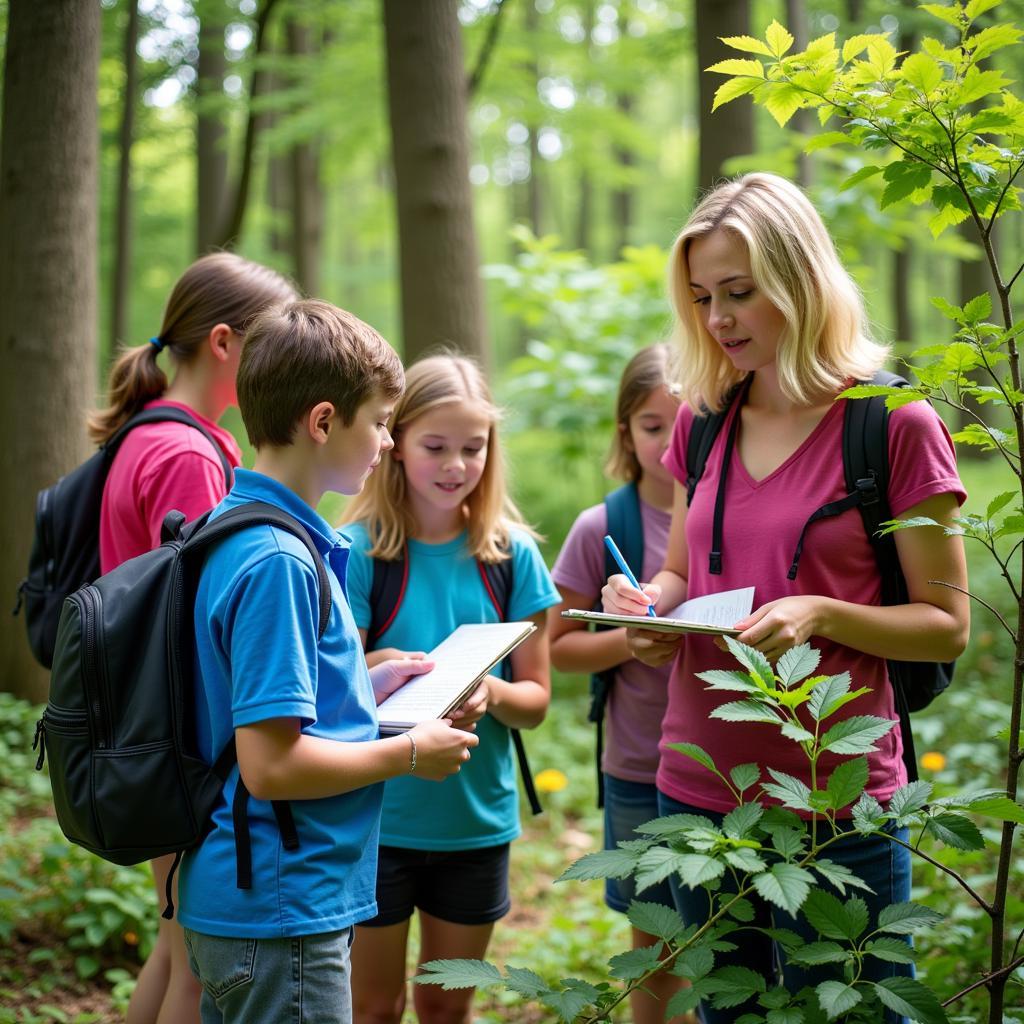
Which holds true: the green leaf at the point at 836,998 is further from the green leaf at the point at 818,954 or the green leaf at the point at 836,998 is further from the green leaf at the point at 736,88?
the green leaf at the point at 736,88

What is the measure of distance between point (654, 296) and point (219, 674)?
6.32m

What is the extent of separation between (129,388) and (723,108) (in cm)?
382

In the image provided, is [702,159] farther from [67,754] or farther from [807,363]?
[67,754]

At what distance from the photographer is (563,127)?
39.1 feet

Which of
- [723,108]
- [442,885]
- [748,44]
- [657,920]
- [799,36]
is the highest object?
[799,36]

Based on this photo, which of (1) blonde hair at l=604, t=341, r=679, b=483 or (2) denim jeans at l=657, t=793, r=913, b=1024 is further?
(1) blonde hair at l=604, t=341, r=679, b=483

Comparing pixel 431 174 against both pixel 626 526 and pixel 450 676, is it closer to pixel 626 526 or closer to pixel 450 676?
pixel 626 526

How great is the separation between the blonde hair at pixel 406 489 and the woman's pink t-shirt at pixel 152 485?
17.5 inches

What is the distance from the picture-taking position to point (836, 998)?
1.54 m

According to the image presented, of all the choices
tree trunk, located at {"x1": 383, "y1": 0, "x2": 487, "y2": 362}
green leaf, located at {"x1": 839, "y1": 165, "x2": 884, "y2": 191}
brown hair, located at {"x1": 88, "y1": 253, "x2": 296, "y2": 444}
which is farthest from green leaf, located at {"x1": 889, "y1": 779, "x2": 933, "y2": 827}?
tree trunk, located at {"x1": 383, "y1": 0, "x2": 487, "y2": 362}

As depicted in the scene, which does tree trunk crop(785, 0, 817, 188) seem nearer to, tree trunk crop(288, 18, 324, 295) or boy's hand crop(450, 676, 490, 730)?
boy's hand crop(450, 676, 490, 730)

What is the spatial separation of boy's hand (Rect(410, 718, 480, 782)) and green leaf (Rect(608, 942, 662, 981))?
45 centimetres

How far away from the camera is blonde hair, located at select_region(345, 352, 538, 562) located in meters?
2.75

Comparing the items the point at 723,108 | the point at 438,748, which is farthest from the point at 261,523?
the point at 723,108
